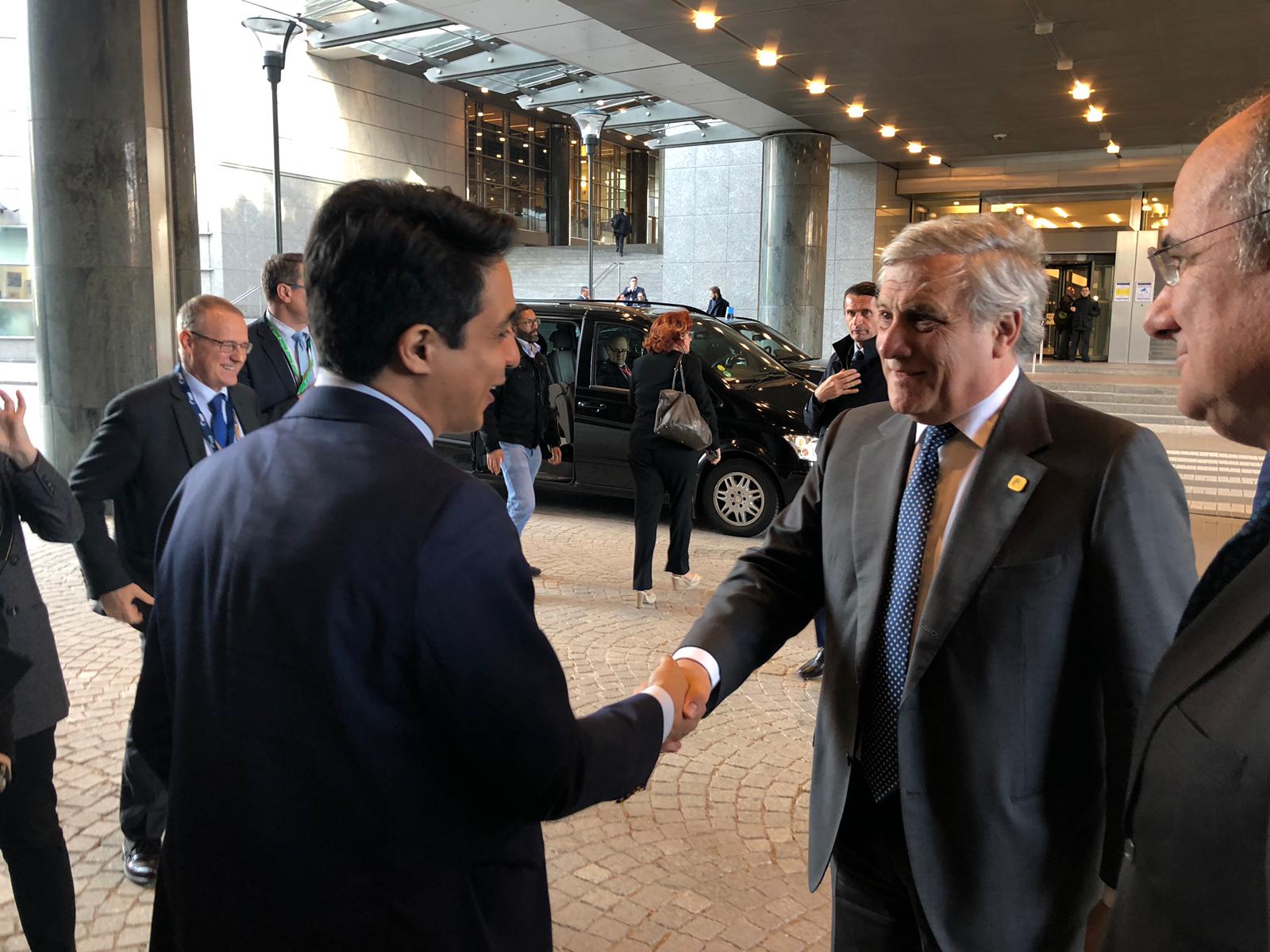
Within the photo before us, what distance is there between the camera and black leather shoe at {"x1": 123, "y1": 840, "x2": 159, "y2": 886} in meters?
3.55

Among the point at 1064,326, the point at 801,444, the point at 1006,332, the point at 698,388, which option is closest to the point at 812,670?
the point at 698,388

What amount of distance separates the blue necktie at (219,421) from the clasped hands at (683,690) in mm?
2476

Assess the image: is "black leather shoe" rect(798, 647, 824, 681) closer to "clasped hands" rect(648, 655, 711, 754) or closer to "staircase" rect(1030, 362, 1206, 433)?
"clasped hands" rect(648, 655, 711, 754)

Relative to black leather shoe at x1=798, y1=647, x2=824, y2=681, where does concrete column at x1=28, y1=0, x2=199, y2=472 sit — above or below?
above

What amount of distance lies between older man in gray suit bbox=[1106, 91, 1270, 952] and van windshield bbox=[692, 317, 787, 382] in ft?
26.9

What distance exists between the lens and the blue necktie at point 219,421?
3.85 meters

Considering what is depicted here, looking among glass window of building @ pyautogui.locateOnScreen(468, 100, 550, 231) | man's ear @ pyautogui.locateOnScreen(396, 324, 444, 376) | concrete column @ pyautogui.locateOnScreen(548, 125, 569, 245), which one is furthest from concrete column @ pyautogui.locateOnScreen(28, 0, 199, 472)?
concrete column @ pyautogui.locateOnScreen(548, 125, 569, 245)

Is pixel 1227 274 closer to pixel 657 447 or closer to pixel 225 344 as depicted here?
pixel 225 344

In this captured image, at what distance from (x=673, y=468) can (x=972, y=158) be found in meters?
19.6

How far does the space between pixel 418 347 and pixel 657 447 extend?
224 inches

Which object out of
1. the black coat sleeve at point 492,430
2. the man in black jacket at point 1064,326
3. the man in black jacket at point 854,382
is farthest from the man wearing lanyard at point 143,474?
the man in black jacket at point 1064,326

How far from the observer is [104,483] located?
352cm

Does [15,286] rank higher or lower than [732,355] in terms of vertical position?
higher

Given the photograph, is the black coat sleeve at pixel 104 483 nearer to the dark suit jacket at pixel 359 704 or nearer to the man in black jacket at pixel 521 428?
the dark suit jacket at pixel 359 704
